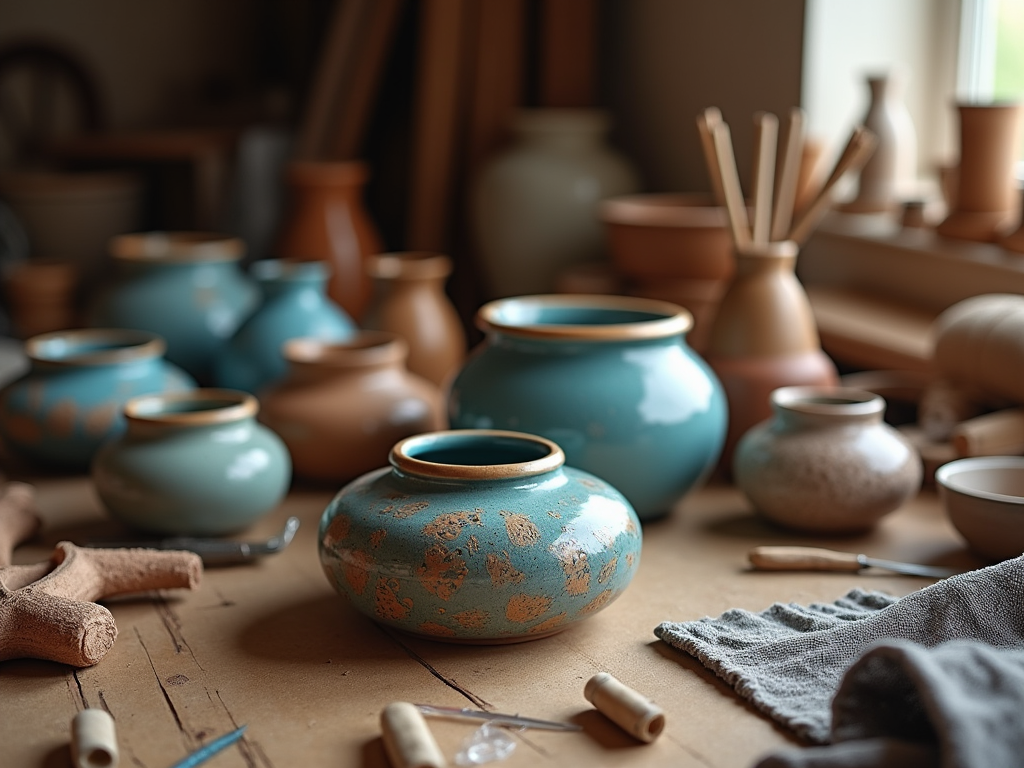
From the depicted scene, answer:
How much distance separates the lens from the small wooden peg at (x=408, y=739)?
0.72 m

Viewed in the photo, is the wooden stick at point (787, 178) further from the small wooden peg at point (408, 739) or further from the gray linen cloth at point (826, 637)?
the small wooden peg at point (408, 739)

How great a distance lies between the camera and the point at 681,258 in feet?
5.27

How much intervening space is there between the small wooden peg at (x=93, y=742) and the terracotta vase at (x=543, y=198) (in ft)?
4.25

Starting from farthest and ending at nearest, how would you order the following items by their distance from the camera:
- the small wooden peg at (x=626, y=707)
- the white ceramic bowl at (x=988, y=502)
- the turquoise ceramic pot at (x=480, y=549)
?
1. the white ceramic bowl at (x=988, y=502)
2. the turquoise ceramic pot at (x=480, y=549)
3. the small wooden peg at (x=626, y=707)

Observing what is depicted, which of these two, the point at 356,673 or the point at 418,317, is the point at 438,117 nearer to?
the point at 418,317

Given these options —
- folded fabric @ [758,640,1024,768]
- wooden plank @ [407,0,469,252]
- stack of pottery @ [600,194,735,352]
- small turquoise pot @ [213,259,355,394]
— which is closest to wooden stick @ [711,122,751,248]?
stack of pottery @ [600,194,735,352]

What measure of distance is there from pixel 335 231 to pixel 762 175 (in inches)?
33.5

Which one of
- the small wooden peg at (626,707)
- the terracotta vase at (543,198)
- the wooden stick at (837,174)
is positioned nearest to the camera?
the small wooden peg at (626,707)

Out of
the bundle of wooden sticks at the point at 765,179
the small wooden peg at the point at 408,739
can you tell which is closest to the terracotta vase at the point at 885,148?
the bundle of wooden sticks at the point at 765,179

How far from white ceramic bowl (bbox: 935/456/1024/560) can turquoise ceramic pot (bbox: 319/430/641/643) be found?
0.31 metres

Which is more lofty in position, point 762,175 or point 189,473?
point 762,175

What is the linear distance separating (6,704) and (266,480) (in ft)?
1.26

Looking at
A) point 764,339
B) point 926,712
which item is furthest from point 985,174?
point 926,712

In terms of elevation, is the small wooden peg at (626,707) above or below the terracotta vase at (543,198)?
below
